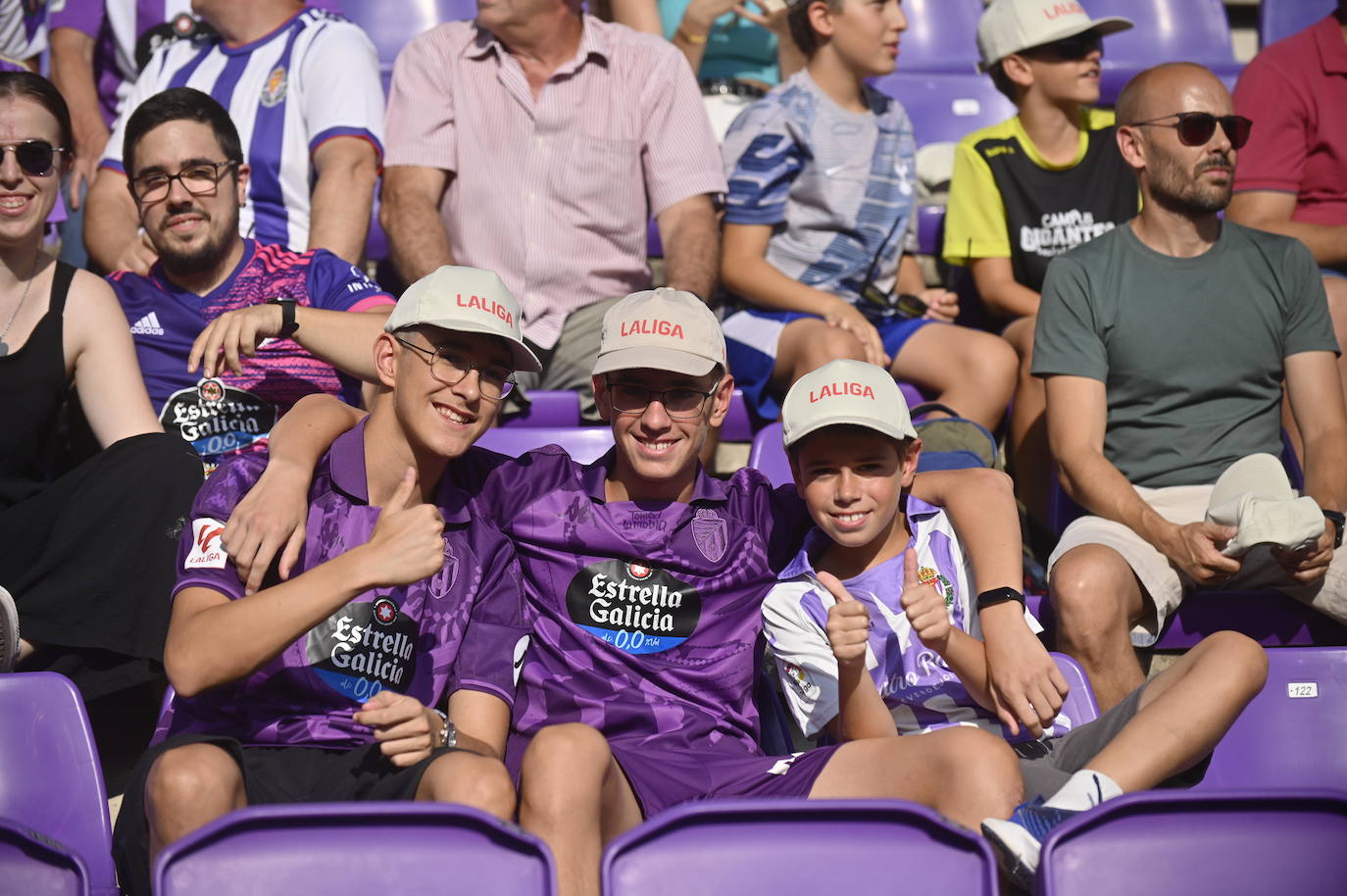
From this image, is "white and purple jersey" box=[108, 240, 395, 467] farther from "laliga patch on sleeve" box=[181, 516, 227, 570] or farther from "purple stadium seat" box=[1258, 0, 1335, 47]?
"purple stadium seat" box=[1258, 0, 1335, 47]

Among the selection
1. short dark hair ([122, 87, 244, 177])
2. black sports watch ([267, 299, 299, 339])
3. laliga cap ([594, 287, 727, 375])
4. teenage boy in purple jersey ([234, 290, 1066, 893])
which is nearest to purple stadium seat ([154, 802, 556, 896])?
teenage boy in purple jersey ([234, 290, 1066, 893])

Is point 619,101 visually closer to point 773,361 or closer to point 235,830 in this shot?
point 773,361

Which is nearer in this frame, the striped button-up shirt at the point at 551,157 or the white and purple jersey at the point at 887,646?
the white and purple jersey at the point at 887,646

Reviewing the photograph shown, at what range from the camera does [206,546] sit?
2109 mm

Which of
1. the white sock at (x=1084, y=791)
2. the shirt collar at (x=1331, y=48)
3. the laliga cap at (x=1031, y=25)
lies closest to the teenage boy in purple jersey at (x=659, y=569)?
the white sock at (x=1084, y=791)

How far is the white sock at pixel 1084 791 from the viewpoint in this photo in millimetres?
1949

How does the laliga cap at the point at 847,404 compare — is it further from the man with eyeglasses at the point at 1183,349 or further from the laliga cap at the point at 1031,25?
the laliga cap at the point at 1031,25

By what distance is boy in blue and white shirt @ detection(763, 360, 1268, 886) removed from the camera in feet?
6.91

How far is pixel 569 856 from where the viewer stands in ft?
6.15

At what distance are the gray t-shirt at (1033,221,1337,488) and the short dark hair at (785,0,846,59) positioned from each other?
1351 millimetres

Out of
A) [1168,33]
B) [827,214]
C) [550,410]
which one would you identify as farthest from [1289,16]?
[550,410]

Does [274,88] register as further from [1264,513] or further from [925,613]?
[1264,513]

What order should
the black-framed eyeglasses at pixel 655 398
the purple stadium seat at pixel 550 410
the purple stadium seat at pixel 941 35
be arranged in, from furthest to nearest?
the purple stadium seat at pixel 941 35, the purple stadium seat at pixel 550 410, the black-framed eyeglasses at pixel 655 398

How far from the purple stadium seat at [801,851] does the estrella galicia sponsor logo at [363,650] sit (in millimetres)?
759
